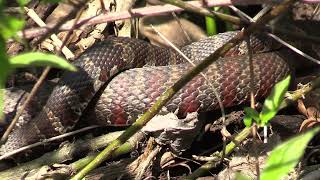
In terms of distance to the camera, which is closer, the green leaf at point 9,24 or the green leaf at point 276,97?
the green leaf at point 9,24

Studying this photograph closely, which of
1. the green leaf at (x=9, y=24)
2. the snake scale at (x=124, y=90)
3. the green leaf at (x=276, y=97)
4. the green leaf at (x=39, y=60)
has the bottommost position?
the snake scale at (x=124, y=90)

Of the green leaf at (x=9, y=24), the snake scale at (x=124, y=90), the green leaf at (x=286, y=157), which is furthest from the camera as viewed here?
the snake scale at (x=124, y=90)

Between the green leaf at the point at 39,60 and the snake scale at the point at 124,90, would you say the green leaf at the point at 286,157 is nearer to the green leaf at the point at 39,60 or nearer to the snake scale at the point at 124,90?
the green leaf at the point at 39,60

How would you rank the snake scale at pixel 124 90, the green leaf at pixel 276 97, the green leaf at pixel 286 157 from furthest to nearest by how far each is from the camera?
1. the snake scale at pixel 124 90
2. the green leaf at pixel 276 97
3. the green leaf at pixel 286 157

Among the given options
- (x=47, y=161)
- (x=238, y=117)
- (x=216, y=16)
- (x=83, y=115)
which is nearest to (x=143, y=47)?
(x=83, y=115)

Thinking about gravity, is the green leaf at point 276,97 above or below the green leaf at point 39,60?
below

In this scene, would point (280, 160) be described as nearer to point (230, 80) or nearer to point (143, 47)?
point (230, 80)

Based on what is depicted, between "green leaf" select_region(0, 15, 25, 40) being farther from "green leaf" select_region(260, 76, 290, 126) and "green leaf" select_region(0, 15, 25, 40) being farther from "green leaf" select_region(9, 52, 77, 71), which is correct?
"green leaf" select_region(260, 76, 290, 126)

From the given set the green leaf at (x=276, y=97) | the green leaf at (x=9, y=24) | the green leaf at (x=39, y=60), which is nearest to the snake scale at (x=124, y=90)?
the green leaf at (x=276, y=97)
